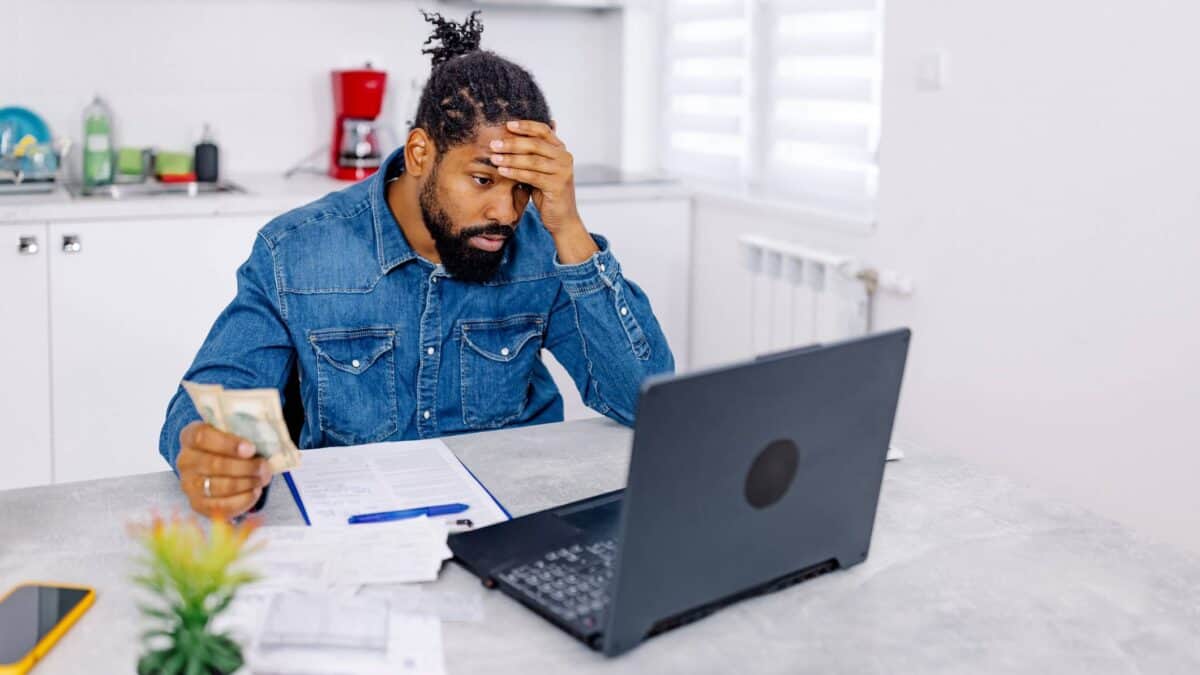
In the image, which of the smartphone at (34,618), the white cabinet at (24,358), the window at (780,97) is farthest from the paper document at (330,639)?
the white cabinet at (24,358)

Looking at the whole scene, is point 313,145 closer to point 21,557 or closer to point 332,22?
point 332,22

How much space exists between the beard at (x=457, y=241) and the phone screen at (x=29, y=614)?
0.75 metres

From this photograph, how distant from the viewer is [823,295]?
285 centimetres

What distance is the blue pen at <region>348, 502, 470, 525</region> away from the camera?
1.30 meters

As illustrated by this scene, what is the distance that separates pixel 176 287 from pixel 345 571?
2.00 metres

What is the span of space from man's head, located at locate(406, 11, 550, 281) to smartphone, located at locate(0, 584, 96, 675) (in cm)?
75

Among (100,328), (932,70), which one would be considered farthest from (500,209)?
(100,328)

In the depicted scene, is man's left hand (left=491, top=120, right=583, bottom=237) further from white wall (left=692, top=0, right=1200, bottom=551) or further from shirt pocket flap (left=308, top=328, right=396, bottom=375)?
white wall (left=692, top=0, right=1200, bottom=551)

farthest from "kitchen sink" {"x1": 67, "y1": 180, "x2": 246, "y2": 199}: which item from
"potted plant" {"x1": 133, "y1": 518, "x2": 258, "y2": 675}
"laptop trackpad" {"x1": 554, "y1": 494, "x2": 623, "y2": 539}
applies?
"potted plant" {"x1": 133, "y1": 518, "x2": 258, "y2": 675}

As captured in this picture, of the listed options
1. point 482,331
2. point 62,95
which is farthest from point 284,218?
point 62,95

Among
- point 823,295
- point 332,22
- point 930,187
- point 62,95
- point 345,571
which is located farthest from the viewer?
point 332,22

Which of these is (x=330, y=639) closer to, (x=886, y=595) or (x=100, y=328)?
(x=886, y=595)

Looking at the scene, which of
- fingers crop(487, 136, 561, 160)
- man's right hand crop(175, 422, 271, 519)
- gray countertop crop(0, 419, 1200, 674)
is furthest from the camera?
fingers crop(487, 136, 561, 160)

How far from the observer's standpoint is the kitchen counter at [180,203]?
2838mm
